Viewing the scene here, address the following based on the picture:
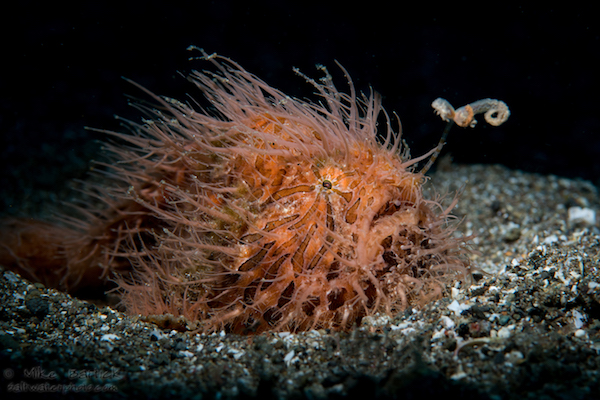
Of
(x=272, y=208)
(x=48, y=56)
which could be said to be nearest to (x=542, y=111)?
(x=272, y=208)

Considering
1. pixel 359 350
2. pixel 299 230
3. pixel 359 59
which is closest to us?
pixel 359 350

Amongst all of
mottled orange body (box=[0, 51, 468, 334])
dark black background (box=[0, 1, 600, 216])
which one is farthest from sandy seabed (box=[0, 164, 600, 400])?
dark black background (box=[0, 1, 600, 216])

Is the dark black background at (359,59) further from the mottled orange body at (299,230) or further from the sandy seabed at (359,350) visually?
the sandy seabed at (359,350)

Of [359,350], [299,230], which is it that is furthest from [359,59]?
[359,350]

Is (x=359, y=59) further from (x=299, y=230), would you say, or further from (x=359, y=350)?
(x=359, y=350)

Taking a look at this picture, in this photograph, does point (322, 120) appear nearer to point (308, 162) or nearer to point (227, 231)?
point (308, 162)

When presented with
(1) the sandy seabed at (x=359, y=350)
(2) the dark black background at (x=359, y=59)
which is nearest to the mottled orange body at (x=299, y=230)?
(1) the sandy seabed at (x=359, y=350)

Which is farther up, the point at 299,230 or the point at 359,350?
the point at 299,230

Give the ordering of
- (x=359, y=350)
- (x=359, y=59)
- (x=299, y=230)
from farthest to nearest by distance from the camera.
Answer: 1. (x=359, y=59)
2. (x=299, y=230)
3. (x=359, y=350)
